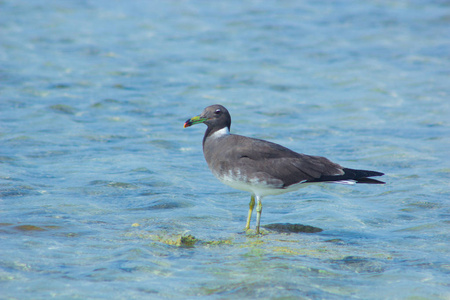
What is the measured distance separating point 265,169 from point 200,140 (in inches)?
191

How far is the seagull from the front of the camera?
7812mm

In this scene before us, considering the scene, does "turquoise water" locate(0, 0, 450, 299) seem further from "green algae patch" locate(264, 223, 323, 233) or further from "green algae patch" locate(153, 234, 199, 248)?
"green algae patch" locate(264, 223, 323, 233)

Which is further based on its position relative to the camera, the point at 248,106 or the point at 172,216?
the point at 248,106

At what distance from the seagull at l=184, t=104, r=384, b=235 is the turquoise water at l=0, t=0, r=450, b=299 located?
64 centimetres

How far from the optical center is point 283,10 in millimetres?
24609

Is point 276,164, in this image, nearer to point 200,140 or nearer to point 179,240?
point 179,240

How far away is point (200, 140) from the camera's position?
41.4 ft

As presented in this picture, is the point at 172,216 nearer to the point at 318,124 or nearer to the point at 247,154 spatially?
the point at 247,154

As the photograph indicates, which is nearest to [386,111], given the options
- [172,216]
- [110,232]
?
[172,216]

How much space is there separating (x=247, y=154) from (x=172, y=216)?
4.46 feet

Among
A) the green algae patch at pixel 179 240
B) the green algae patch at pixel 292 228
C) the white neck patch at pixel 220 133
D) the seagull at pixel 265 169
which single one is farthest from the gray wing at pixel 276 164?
the green algae patch at pixel 179 240

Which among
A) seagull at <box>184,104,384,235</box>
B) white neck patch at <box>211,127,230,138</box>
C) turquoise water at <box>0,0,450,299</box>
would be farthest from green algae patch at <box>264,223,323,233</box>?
white neck patch at <box>211,127,230,138</box>

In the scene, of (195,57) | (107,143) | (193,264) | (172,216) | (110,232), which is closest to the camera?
(193,264)

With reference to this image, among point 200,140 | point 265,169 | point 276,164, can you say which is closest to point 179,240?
point 265,169
